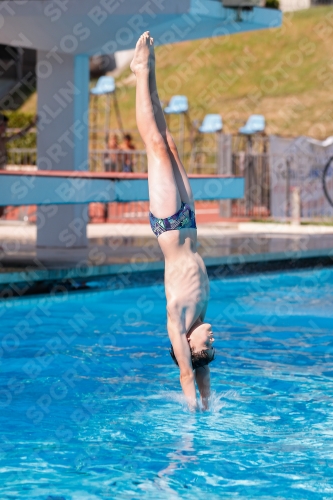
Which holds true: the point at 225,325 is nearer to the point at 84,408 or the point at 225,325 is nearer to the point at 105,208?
the point at 84,408

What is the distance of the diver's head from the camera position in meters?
4.56

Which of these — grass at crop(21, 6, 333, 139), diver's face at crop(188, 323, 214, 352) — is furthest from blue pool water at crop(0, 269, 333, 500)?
grass at crop(21, 6, 333, 139)

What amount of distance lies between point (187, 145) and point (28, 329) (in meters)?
30.0

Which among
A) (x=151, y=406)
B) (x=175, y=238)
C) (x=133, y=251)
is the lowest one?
(x=151, y=406)

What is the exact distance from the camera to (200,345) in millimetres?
4566

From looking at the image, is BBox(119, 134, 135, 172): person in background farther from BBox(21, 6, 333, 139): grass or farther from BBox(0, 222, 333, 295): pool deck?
BBox(21, 6, 333, 139): grass

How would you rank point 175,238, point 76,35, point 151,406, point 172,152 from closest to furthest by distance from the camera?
point 175,238 < point 172,152 < point 151,406 < point 76,35

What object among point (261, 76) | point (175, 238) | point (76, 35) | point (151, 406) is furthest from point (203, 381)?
point (261, 76)

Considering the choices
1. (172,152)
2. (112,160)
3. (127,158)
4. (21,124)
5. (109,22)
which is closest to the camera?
(172,152)

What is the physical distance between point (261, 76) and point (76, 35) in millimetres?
31326

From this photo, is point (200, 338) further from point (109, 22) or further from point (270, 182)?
point (270, 182)

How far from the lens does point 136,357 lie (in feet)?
22.5

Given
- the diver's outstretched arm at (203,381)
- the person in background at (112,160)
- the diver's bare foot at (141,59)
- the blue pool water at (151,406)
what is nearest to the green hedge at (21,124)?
the person in background at (112,160)

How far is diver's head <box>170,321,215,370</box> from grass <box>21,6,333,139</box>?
32382 mm
